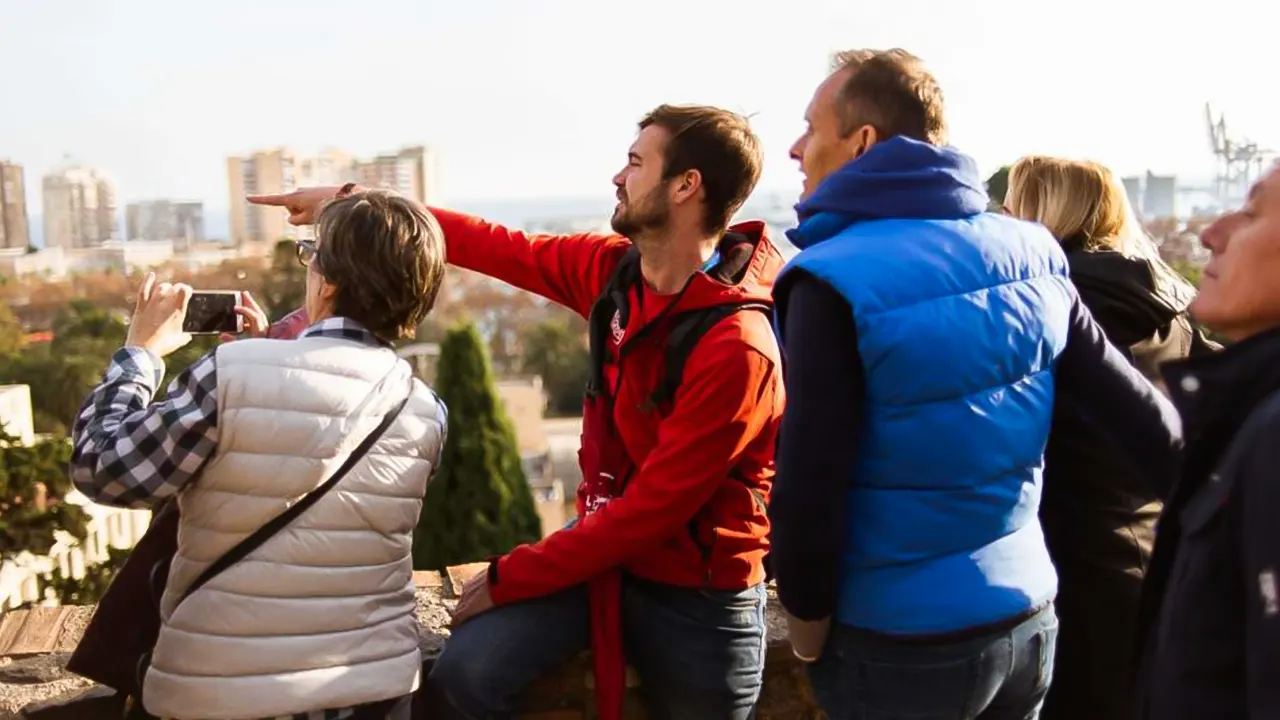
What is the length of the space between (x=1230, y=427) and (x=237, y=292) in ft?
4.65

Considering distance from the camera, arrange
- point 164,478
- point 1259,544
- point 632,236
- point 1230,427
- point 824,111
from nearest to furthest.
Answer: point 1259,544
point 1230,427
point 164,478
point 824,111
point 632,236

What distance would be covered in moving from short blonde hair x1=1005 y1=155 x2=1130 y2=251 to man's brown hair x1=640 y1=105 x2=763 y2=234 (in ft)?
1.62

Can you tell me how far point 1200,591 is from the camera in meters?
1.30

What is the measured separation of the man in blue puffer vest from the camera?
1730 mm

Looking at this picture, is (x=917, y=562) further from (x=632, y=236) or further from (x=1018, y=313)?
(x=632, y=236)

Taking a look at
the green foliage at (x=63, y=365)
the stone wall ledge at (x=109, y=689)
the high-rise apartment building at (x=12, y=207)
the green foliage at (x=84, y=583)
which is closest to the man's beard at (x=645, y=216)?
the stone wall ledge at (x=109, y=689)

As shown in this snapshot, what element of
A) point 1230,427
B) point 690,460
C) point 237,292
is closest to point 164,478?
point 237,292

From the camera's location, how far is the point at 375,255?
6.16 feet

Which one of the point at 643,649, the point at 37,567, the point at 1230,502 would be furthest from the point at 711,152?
the point at 37,567

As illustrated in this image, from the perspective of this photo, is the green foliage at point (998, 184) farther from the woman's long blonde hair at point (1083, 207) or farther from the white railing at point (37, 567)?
the white railing at point (37, 567)

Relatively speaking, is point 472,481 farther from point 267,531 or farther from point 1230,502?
point 1230,502

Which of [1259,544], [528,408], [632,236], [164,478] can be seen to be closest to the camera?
[1259,544]

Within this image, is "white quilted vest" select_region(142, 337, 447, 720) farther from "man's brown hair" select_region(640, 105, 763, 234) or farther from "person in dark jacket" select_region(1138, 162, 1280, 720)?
"person in dark jacket" select_region(1138, 162, 1280, 720)

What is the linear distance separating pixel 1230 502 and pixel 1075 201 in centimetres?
116
